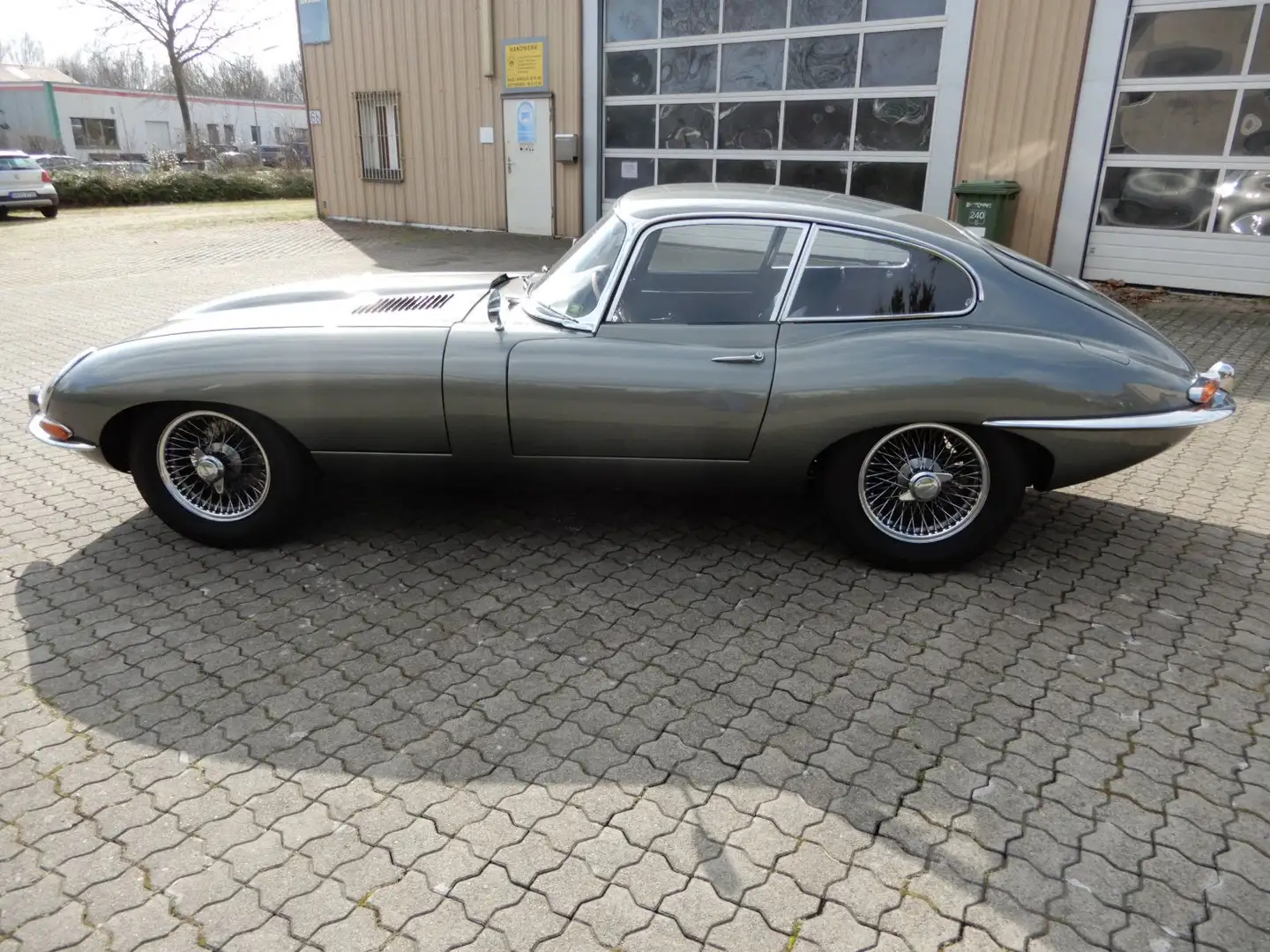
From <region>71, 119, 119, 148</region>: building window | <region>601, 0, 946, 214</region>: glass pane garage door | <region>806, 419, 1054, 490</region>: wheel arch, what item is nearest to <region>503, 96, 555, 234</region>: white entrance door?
<region>601, 0, 946, 214</region>: glass pane garage door

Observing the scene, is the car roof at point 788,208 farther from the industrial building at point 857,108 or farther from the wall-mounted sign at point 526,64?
the wall-mounted sign at point 526,64

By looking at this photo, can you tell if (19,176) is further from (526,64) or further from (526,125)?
(526,64)

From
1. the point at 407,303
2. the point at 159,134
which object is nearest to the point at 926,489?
the point at 407,303

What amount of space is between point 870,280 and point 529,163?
11.9m

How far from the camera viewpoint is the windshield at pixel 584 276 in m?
3.77

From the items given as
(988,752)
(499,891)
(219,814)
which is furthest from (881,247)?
(219,814)

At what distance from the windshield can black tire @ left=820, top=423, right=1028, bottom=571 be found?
1.21 meters

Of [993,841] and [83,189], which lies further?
[83,189]

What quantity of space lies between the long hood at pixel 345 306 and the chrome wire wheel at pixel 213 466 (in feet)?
1.39

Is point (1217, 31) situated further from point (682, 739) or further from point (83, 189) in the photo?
point (83, 189)

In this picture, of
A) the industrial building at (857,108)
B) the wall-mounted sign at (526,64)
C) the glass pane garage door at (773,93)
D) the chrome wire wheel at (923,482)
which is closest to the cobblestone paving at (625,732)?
the chrome wire wheel at (923,482)

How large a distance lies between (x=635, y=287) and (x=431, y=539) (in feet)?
4.78

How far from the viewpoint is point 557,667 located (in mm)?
3105

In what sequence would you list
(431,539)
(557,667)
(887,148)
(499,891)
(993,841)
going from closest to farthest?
(499,891) < (993,841) < (557,667) < (431,539) < (887,148)
